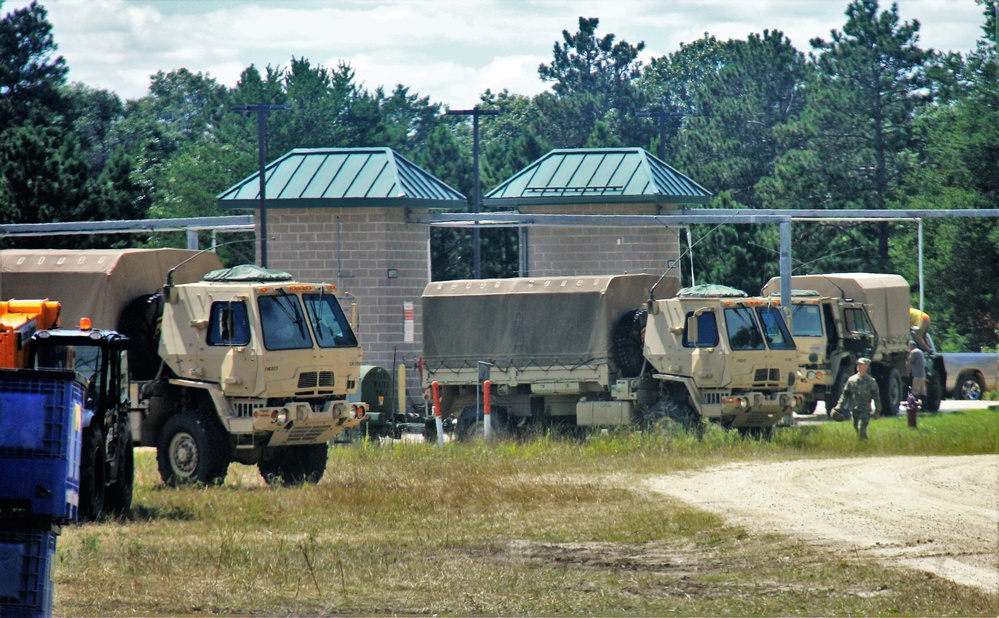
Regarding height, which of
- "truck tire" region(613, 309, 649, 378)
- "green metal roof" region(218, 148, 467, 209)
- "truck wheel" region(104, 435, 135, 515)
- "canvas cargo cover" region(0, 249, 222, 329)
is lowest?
"truck wheel" region(104, 435, 135, 515)

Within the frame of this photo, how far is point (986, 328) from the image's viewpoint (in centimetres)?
4775

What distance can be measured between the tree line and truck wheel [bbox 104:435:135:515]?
22.0m

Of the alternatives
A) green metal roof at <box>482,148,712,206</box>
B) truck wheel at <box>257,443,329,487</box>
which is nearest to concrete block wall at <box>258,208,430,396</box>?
green metal roof at <box>482,148,712,206</box>

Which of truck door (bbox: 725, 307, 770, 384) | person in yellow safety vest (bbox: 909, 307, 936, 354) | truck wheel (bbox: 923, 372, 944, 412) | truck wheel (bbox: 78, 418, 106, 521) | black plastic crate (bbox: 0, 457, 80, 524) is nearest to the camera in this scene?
black plastic crate (bbox: 0, 457, 80, 524)

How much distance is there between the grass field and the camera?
10969 millimetres

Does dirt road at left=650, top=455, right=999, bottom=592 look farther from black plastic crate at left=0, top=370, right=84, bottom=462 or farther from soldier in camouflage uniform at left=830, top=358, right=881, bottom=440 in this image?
black plastic crate at left=0, top=370, right=84, bottom=462

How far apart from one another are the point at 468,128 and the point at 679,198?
268ft

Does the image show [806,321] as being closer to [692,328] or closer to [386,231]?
[692,328]

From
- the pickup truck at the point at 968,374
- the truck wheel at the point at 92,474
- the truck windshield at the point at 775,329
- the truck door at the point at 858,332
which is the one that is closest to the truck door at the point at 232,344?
the truck wheel at the point at 92,474

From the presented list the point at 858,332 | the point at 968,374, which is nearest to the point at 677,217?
the point at 858,332

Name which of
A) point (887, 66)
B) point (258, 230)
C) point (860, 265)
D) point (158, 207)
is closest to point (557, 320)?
point (258, 230)

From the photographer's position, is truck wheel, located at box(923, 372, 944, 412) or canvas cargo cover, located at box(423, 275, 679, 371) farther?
truck wheel, located at box(923, 372, 944, 412)

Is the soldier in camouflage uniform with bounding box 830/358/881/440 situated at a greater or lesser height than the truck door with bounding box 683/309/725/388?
lesser

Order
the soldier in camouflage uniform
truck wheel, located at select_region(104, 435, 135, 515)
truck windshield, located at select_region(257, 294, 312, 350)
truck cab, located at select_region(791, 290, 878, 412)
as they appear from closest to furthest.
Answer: truck wheel, located at select_region(104, 435, 135, 515)
truck windshield, located at select_region(257, 294, 312, 350)
the soldier in camouflage uniform
truck cab, located at select_region(791, 290, 878, 412)
